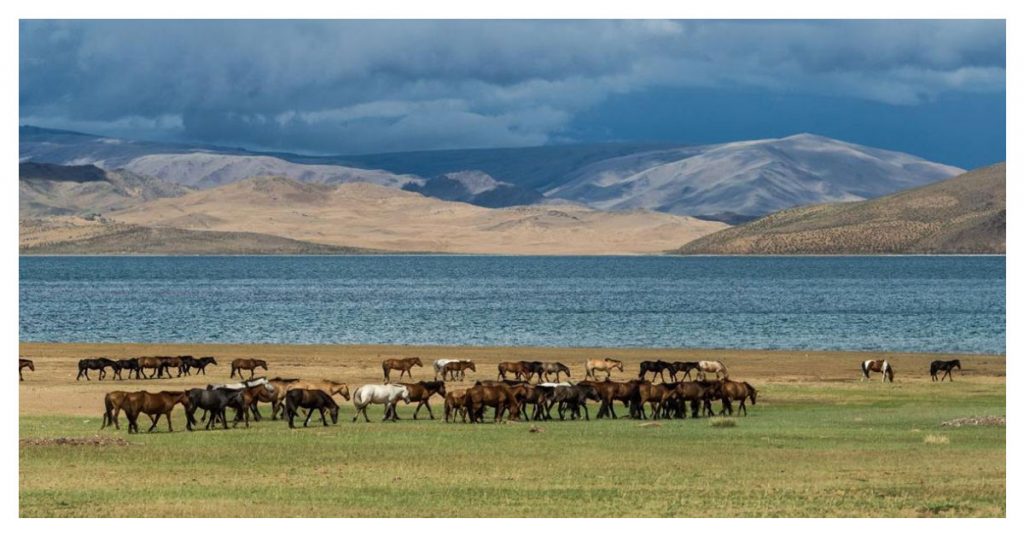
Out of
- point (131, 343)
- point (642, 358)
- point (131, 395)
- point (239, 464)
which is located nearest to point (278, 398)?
point (131, 395)

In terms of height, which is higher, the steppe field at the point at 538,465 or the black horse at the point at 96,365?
the black horse at the point at 96,365

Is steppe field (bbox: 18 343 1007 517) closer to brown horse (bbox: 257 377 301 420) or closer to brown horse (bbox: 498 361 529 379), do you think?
brown horse (bbox: 257 377 301 420)

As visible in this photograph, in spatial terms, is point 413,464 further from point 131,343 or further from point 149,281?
point 149,281

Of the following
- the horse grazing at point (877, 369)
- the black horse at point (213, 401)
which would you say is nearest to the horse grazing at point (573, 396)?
the black horse at point (213, 401)

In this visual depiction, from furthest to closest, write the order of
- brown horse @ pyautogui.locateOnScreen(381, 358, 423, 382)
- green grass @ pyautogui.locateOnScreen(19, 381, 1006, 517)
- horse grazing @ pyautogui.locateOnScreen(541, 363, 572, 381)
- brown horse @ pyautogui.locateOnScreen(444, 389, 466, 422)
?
brown horse @ pyautogui.locateOnScreen(381, 358, 423, 382), horse grazing @ pyautogui.locateOnScreen(541, 363, 572, 381), brown horse @ pyautogui.locateOnScreen(444, 389, 466, 422), green grass @ pyautogui.locateOnScreen(19, 381, 1006, 517)

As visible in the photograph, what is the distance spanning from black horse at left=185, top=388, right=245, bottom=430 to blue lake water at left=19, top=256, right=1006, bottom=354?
4259 cm

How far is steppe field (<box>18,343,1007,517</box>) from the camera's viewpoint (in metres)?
22.2

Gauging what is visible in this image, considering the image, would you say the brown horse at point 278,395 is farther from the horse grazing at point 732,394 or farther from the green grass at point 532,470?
the horse grazing at point 732,394

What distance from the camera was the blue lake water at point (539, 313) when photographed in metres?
78.9

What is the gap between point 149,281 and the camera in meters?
178

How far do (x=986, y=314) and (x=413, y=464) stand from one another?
83.8 metres

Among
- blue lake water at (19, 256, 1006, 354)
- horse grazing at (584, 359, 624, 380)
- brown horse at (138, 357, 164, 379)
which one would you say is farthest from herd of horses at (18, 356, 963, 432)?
blue lake water at (19, 256, 1006, 354)

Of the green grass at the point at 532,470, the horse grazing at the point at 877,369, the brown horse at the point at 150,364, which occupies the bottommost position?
the green grass at the point at 532,470

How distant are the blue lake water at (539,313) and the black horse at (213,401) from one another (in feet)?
140
